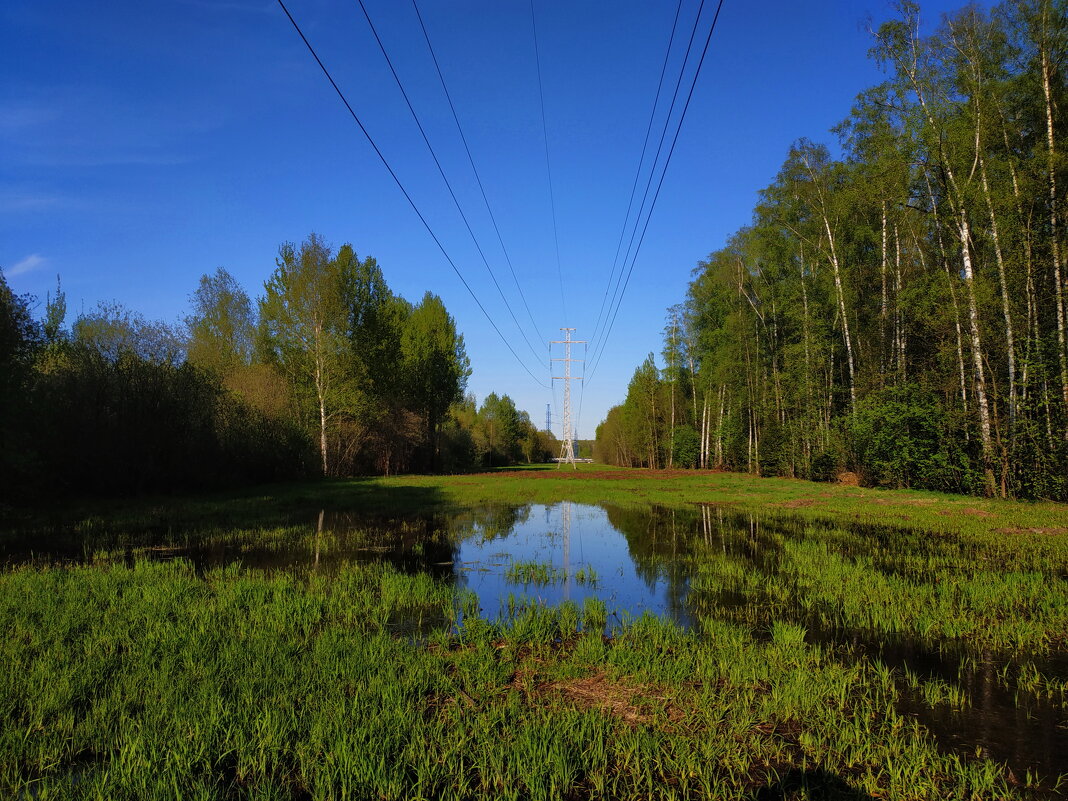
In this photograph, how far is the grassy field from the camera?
11.3ft

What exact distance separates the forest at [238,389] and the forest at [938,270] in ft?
92.5

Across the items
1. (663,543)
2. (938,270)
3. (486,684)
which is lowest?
(663,543)

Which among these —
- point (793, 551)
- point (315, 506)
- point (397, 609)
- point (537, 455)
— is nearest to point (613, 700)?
point (397, 609)

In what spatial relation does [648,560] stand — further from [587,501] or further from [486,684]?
[587,501]

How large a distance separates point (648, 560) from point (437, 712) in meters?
7.73

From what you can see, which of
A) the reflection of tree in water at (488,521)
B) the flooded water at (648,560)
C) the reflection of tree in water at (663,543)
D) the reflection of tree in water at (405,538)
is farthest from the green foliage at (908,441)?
the reflection of tree in water at (405,538)

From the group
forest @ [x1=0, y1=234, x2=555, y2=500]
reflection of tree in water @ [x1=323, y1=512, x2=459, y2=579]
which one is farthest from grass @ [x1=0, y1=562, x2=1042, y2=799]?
forest @ [x1=0, y1=234, x2=555, y2=500]

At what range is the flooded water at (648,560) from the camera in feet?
14.4

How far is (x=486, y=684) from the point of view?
16.3 ft

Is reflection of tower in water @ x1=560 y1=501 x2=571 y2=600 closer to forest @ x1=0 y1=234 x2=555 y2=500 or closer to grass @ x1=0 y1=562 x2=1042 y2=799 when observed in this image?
grass @ x1=0 y1=562 x2=1042 y2=799

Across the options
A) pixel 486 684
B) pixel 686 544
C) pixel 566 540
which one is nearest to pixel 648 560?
pixel 686 544

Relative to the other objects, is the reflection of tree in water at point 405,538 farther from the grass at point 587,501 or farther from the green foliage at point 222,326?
the green foliage at point 222,326

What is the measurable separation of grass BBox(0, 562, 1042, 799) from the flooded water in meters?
0.61

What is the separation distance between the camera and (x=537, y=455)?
134m
